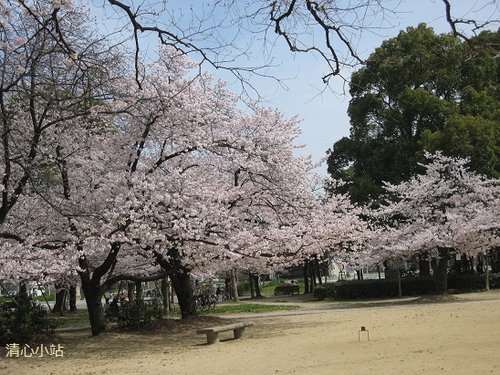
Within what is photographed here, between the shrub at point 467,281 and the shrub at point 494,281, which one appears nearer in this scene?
the shrub at point 467,281

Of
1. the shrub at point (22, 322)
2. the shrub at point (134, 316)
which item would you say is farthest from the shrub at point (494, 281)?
the shrub at point (22, 322)

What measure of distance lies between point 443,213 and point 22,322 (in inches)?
615

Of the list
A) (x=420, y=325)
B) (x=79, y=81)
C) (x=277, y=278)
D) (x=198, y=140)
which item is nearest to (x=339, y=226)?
(x=420, y=325)

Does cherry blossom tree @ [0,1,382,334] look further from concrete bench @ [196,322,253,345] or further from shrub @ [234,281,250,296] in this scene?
shrub @ [234,281,250,296]

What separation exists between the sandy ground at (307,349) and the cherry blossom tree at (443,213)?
18.1 ft

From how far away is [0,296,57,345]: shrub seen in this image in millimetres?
12250

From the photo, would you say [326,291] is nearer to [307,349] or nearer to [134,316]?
[134,316]

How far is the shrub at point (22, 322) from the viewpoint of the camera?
12.2 metres

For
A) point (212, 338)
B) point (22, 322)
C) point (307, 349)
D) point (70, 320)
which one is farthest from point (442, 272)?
point (22, 322)

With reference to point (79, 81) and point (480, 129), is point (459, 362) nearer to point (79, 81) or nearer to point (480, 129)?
point (79, 81)

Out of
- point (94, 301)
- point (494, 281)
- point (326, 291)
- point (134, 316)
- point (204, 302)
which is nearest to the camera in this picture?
point (94, 301)

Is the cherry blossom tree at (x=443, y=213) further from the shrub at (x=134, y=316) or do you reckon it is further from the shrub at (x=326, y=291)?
the shrub at (x=134, y=316)

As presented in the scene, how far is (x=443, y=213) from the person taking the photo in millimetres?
21734

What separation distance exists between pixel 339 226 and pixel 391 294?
1236 cm
